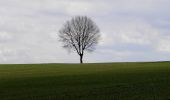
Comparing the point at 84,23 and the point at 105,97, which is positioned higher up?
the point at 84,23

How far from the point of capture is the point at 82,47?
396 feet

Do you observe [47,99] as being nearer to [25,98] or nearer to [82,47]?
[25,98]

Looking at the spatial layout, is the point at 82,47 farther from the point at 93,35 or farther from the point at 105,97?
the point at 105,97

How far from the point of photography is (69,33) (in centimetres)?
12462

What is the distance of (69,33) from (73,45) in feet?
16.8

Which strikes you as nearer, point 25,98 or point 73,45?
point 25,98

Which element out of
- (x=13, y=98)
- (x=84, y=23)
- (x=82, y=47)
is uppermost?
(x=84, y=23)

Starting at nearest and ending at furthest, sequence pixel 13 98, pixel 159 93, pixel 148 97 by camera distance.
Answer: pixel 148 97 < pixel 159 93 < pixel 13 98

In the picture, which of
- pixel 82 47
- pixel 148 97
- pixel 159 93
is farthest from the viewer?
pixel 82 47

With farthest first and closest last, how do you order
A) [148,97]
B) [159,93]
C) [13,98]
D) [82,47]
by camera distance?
1. [82,47]
2. [13,98]
3. [159,93]
4. [148,97]

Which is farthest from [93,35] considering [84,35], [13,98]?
[13,98]

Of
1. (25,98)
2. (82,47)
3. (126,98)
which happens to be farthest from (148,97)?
(82,47)

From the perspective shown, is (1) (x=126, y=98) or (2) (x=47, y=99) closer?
(1) (x=126, y=98)

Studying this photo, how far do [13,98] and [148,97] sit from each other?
8.38 meters
